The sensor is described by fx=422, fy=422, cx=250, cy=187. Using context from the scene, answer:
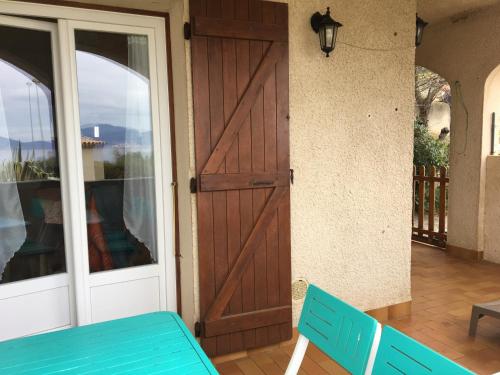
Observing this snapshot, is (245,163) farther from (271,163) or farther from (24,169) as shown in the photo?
(24,169)

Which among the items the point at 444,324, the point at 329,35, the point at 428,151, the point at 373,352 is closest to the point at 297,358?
the point at 373,352

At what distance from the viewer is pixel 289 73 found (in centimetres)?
299

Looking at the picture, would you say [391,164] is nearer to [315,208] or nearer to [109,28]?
[315,208]

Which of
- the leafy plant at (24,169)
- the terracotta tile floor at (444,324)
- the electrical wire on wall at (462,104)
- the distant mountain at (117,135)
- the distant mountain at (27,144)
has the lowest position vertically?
the terracotta tile floor at (444,324)

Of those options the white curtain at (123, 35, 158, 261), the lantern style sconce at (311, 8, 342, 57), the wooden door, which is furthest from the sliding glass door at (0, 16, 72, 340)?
the lantern style sconce at (311, 8, 342, 57)

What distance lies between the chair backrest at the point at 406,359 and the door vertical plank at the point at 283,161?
172 cm

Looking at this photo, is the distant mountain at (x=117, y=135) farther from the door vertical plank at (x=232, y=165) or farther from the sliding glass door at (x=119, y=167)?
the door vertical plank at (x=232, y=165)

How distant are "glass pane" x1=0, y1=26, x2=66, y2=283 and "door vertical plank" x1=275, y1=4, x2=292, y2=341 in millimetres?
1483

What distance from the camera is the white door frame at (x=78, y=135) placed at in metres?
2.62

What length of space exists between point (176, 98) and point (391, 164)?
182 centimetres

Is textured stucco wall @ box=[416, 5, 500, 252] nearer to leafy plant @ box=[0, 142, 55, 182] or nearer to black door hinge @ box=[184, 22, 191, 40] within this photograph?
A: black door hinge @ box=[184, 22, 191, 40]

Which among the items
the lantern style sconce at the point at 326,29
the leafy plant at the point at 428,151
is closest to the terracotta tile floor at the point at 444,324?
the lantern style sconce at the point at 326,29

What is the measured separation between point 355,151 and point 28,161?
234 centimetres

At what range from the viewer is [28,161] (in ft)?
8.85
